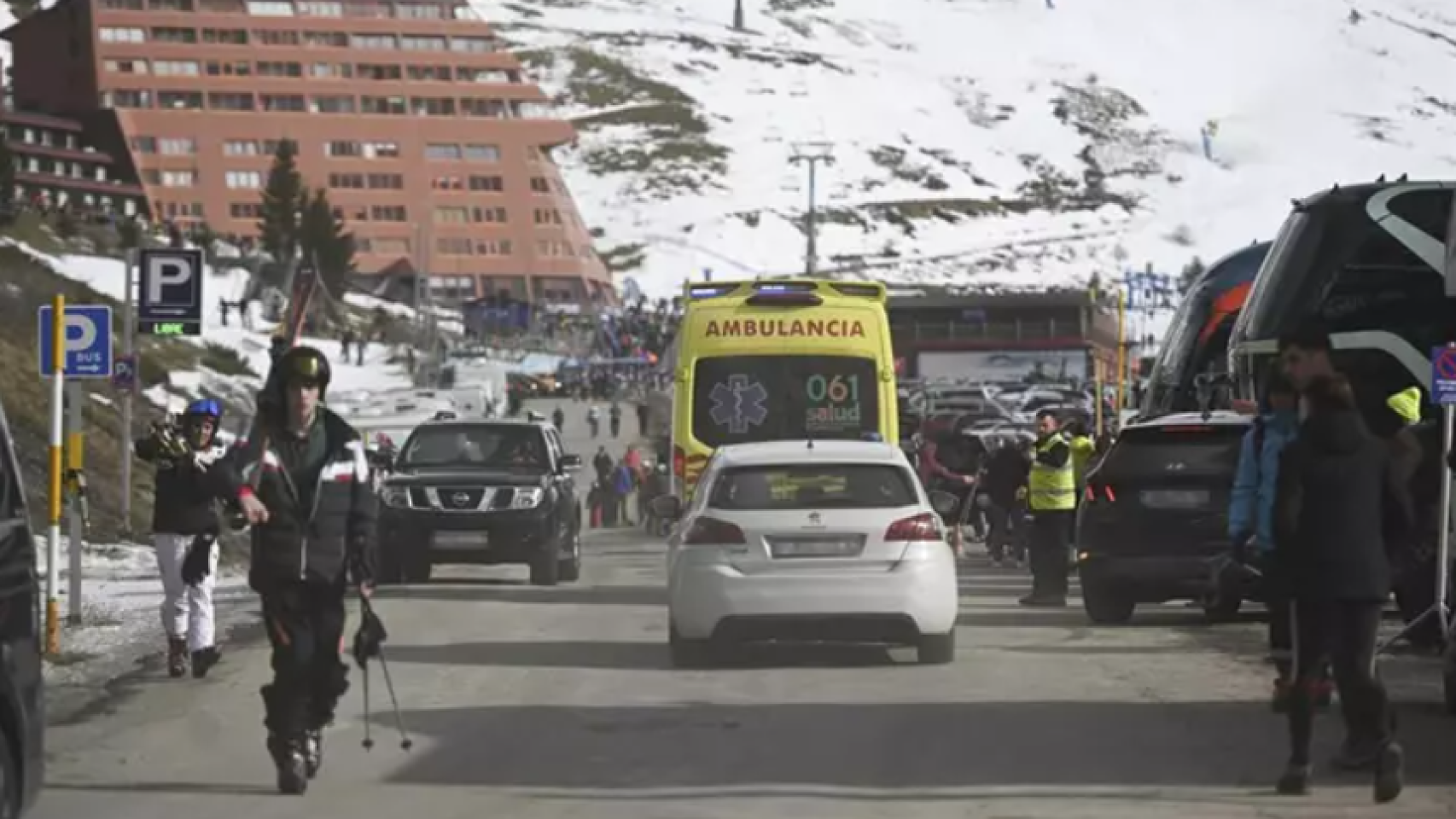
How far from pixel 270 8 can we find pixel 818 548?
174m

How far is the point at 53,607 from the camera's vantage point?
1731 centimetres

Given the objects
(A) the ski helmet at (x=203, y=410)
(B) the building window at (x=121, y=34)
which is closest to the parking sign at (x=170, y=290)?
(A) the ski helmet at (x=203, y=410)

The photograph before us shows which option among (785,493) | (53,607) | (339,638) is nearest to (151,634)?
(53,607)

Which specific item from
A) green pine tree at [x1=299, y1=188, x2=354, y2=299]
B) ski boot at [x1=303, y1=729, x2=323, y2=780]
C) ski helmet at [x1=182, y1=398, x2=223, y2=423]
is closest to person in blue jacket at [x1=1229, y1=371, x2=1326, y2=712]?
ski boot at [x1=303, y1=729, x2=323, y2=780]

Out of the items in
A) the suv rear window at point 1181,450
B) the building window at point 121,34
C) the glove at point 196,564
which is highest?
the building window at point 121,34

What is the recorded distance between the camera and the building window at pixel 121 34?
17488 centimetres

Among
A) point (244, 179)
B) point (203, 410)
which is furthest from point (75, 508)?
point (244, 179)

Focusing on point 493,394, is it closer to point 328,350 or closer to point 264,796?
point 328,350

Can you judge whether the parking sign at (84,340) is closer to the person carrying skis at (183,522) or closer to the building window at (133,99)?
the person carrying skis at (183,522)

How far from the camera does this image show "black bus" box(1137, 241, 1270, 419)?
103 ft

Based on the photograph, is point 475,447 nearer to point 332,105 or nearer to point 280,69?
point 332,105

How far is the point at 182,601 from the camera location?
16.4 meters

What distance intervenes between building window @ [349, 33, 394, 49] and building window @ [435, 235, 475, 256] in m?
14.4

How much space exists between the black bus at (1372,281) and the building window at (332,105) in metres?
166
